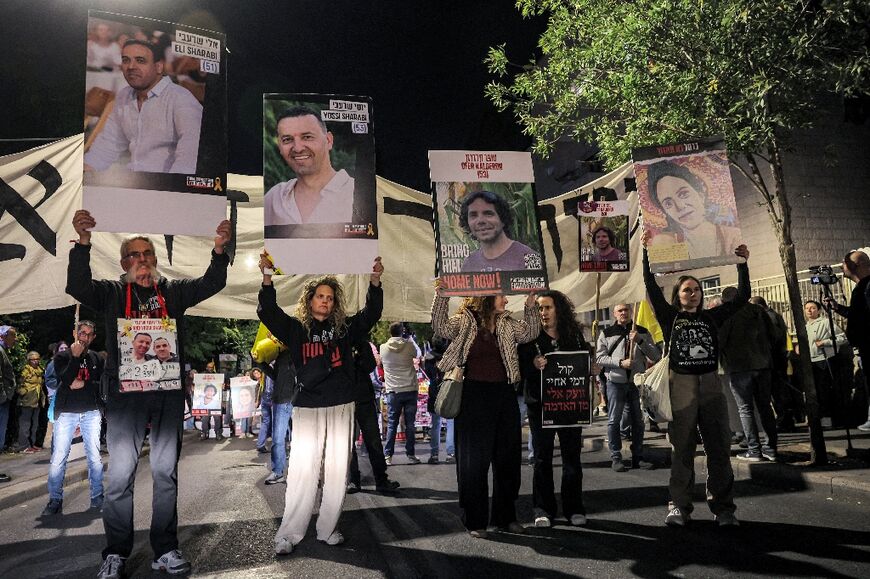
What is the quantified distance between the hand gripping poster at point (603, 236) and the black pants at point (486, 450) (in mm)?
2316

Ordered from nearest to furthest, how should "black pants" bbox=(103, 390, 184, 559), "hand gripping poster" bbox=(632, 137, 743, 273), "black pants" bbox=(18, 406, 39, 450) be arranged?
"black pants" bbox=(103, 390, 184, 559), "hand gripping poster" bbox=(632, 137, 743, 273), "black pants" bbox=(18, 406, 39, 450)

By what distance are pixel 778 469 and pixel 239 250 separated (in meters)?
6.32

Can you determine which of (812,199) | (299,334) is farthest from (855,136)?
(299,334)

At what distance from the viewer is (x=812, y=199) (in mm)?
18719

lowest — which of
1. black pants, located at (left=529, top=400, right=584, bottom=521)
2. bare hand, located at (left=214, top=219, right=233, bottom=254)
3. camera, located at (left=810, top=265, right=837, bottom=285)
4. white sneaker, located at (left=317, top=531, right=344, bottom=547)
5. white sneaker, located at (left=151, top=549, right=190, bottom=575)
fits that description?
white sneaker, located at (left=317, top=531, right=344, bottom=547)

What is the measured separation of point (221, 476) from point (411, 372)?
3.22m

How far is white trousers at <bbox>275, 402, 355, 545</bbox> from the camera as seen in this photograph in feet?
16.5

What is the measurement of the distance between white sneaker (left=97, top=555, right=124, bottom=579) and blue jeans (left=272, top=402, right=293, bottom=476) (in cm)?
385

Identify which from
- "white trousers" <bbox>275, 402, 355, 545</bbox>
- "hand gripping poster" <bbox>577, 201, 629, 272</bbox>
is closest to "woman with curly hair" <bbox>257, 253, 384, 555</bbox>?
"white trousers" <bbox>275, 402, 355, 545</bbox>

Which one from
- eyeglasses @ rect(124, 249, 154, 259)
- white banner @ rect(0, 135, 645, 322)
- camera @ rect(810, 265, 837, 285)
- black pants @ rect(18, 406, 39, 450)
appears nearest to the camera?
eyeglasses @ rect(124, 249, 154, 259)

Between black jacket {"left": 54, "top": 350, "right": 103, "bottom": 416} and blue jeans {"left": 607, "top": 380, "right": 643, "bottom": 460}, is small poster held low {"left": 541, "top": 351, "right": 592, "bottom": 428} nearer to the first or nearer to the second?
blue jeans {"left": 607, "top": 380, "right": 643, "bottom": 460}

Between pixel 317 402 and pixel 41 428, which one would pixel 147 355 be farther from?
pixel 41 428

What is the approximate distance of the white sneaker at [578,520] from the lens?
564cm

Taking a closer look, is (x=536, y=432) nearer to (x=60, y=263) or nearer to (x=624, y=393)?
(x=624, y=393)
